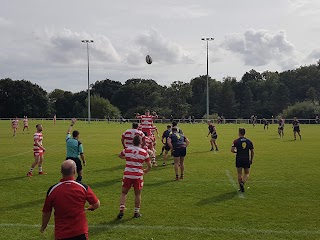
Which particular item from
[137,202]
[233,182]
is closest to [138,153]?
[137,202]

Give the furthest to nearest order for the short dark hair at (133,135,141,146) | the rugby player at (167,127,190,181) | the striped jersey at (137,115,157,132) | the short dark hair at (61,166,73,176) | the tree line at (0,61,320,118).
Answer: the tree line at (0,61,320,118) < the striped jersey at (137,115,157,132) < the rugby player at (167,127,190,181) < the short dark hair at (133,135,141,146) < the short dark hair at (61,166,73,176)

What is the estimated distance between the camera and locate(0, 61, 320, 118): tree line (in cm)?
10538

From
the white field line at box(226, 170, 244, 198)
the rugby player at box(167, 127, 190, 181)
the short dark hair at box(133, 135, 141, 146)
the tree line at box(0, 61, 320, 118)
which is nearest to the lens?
the short dark hair at box(133, 135, 141, 146)

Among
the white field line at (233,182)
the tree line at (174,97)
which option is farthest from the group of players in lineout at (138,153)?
the tree line at (174,97)

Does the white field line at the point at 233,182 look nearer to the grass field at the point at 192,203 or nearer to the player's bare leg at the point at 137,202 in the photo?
the grass field at the point at 192,203

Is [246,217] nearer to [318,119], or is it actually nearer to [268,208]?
[268,208]


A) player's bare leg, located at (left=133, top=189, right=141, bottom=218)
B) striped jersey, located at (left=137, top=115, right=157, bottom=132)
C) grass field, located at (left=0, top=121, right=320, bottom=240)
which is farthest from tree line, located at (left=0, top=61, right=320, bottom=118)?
player's bare leg, located at (left=133, top=189, right=141, bottom=218)

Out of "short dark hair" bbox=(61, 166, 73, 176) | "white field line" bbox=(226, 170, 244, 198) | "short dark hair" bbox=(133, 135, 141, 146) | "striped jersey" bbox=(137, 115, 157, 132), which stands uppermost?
"striped jersey" bbox=(137, 115, 157, 132)

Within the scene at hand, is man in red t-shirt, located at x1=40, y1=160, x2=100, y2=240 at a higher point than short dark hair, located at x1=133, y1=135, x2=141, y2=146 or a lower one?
lower

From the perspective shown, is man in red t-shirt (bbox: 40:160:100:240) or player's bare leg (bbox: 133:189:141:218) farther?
player's bare leg (bbox: 133:189:141:218)

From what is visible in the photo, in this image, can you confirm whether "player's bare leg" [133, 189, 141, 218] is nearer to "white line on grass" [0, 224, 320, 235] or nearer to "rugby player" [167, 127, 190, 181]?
"white line on grass" [0, 224, 320, 235]

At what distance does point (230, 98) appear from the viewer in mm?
113375

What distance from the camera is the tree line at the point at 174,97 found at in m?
105

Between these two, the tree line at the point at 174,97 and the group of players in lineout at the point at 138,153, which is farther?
the tree line at the point at 174,97
